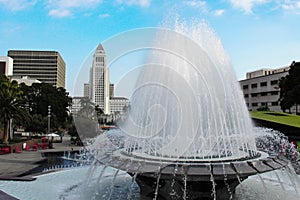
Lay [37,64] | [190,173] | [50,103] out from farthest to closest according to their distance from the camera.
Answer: [37,64]
[50,103]
[190,173]

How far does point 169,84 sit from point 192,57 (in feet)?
5.74

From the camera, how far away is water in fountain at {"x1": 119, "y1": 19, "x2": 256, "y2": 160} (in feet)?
35.4

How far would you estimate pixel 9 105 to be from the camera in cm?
2975

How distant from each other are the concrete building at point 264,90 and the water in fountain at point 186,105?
53300 mm

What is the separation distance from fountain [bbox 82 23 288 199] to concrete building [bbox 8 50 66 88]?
13543cm

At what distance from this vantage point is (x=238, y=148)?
1106cm

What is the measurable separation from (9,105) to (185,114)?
25.1 meters

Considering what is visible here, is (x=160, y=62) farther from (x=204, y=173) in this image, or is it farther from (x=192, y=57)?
(x=204, y=173)

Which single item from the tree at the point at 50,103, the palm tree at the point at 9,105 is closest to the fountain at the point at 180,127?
the palm tree at the point at 9,105

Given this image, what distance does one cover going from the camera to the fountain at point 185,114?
9203mm

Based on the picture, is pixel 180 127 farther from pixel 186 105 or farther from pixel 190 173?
pixel 190 173

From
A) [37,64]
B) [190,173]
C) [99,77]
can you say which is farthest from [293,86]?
[37,64]

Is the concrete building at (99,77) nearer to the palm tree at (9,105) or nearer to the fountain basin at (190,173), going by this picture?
the fountain basin at (190,173)

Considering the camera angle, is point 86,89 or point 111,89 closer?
point 86,89
